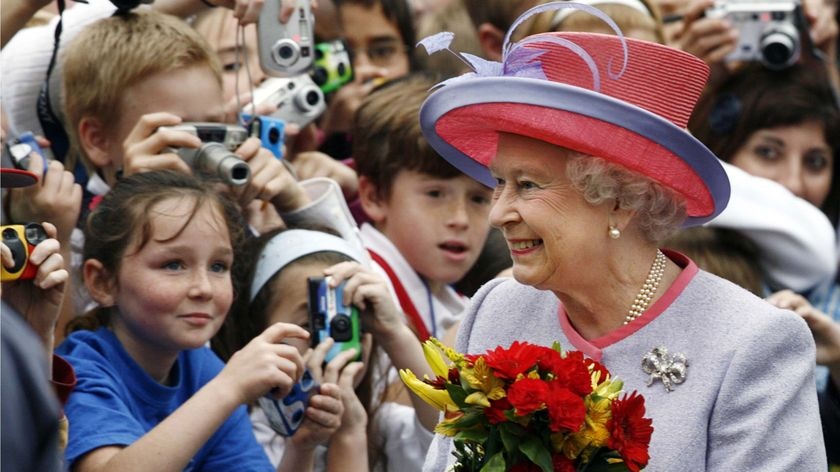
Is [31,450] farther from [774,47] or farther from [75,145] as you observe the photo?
[774,47]

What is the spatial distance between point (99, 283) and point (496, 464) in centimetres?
148

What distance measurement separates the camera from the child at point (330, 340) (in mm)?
4293

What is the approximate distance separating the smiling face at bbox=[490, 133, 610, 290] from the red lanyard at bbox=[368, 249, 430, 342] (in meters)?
1.48

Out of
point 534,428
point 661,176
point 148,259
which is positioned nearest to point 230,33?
point 148,259

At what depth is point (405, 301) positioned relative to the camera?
5.03 m

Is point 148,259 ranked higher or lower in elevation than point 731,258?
higher

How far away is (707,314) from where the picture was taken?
346 cm

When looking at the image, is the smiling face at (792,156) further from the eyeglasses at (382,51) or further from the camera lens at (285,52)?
the camera lens at (285,52)

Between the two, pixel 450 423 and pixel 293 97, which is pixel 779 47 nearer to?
pixel 293 97

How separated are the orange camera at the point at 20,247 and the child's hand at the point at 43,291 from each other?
0.01 metres

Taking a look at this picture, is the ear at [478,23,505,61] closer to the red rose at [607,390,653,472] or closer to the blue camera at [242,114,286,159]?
the blue camera at [242,114,286,159]

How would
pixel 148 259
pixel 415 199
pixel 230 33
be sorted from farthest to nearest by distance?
pixel 230 33 < pixel 415 199 < pixel 148 259

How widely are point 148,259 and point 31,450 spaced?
2031 millimetres

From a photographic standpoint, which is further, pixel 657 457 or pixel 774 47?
pixel 774 47
